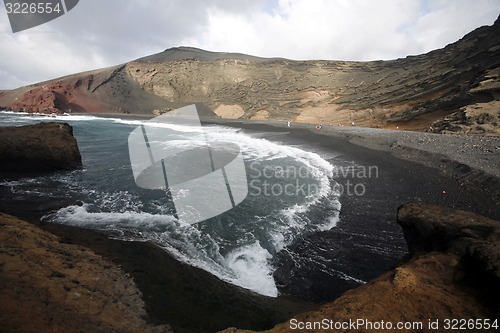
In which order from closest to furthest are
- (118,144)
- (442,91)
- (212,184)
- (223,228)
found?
(223,228)
(212,184)
(118,144)
(442,91)

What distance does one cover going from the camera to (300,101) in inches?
1443

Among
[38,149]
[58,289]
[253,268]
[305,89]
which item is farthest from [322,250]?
[305,89]

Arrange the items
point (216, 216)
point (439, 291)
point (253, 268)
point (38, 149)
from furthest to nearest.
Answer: point (38, 149) < point (216, 216) < point (253, 268) < point (439, 291)

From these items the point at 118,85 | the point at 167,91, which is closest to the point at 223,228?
the point at 167,91

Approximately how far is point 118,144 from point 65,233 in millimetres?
→ 11733

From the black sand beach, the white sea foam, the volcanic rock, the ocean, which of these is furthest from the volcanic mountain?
the volcanic rock

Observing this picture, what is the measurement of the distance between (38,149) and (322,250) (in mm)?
9345

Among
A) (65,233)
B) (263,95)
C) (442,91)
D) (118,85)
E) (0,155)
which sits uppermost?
(118,85)

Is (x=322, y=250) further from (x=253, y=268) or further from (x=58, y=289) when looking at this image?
(x=58, y=289)

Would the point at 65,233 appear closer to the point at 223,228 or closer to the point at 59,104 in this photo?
the point at 223,228

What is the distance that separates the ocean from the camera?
14.0ft

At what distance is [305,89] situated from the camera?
123 feet

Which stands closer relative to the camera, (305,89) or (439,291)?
(439,291)

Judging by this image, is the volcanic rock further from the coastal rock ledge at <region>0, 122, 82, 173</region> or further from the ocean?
the coastal rock ledge at <region>0, 122, 82, 173</region>
